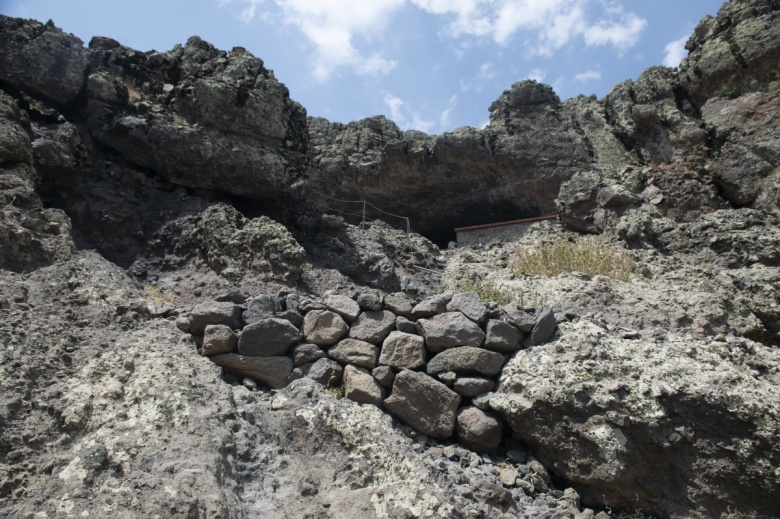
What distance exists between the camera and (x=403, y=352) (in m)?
4.96

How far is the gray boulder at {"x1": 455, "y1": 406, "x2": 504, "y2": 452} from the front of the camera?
459 cm

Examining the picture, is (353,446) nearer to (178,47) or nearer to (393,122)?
(178,47)

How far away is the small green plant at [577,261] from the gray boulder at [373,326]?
2.84 meters

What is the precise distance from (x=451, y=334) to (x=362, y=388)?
2.91ft

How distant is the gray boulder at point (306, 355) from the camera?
4945 mm

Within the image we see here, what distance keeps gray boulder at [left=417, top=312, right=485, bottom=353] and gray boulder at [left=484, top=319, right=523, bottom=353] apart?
72 mm

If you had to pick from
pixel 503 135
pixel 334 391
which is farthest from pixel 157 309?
pixel 503 135

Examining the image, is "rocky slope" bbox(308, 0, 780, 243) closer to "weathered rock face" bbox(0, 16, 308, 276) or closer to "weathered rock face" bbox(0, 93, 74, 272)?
"weathered rock face" bbox(0, 16, 308, 276)

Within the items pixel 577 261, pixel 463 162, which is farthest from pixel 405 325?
pixel 463 162

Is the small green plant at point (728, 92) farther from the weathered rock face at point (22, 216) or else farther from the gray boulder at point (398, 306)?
the weathered rock face at point (22, 216)

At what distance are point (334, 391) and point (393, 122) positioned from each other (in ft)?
51.6

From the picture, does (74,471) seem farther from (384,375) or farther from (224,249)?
(224,249)

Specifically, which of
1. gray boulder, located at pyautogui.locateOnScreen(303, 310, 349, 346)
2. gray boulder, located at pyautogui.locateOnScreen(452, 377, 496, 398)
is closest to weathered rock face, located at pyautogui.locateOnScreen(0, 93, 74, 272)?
gray boulder, located at pyautogui.locateOnScreen(303, 310, 349, 346)

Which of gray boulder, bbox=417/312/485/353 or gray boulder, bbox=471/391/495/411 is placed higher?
gray boulder, bbox=417/312/485/353
